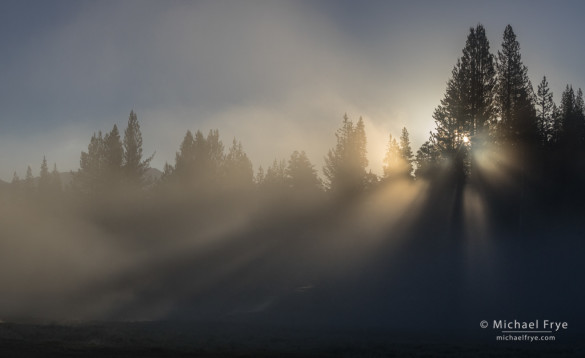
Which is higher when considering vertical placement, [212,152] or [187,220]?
[212,152]

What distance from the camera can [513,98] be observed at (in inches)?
2046

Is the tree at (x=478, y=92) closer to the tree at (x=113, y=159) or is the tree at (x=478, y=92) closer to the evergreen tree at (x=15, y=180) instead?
the tree at (x=113, y=159)

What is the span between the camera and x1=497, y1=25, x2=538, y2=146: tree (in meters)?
51.6

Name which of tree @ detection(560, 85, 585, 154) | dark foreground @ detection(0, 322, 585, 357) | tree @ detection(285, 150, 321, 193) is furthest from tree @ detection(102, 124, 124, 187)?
tree @ detection(560, 85, 585, 154)

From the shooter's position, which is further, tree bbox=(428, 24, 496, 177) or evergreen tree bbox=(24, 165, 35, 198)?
evergreen tree bbox=(24, 165, 35, 198)

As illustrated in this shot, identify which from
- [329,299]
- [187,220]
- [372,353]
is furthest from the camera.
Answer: [187,220]

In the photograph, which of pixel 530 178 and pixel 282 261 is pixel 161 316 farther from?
pixel 530 178

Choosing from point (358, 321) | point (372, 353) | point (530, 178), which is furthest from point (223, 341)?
point (530, 178)

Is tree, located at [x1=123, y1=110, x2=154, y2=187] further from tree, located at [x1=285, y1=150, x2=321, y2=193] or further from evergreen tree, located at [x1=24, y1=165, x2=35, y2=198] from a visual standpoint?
evergreen tree, located at [x1=24, y1=165, x2=35, y2=198]

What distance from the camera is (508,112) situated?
52031mm

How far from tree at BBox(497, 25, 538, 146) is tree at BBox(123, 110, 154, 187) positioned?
47005 mm

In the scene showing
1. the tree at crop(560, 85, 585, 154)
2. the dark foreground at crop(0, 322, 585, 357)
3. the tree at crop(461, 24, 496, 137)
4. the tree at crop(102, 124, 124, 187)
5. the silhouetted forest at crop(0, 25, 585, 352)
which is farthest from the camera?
the tree at crop(102, 124, 124, 187)

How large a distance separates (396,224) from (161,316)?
2516 cm

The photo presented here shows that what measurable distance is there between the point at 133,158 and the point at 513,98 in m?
49.5
